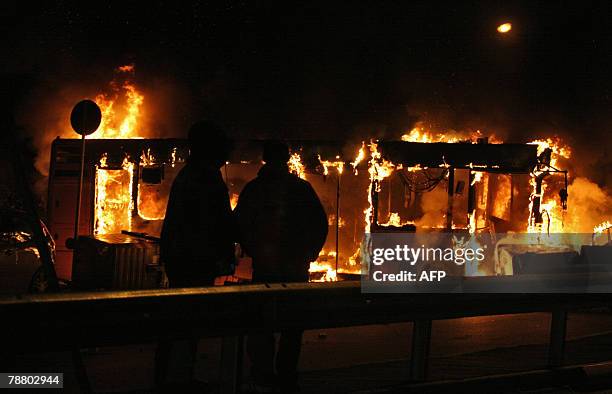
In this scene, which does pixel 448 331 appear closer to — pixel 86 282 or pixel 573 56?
pixel 86 282

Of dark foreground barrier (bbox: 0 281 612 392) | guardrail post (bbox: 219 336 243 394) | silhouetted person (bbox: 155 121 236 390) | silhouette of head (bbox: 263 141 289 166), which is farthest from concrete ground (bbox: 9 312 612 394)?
silhouette of head (bbox: 263 141 289 166)

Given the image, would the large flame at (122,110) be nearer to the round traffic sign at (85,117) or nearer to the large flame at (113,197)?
the large flame at (113,197)

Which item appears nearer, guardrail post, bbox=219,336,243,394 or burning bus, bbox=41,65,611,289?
guardrail post, bbox=219,336,243,394

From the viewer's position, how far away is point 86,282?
8.13 metres

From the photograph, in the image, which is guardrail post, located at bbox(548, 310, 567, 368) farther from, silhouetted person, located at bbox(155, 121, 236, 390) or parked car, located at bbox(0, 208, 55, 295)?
parked car, located at bbox(0, 208, 55, 295)

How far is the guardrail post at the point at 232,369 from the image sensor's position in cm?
445

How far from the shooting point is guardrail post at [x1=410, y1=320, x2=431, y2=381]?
5.39m

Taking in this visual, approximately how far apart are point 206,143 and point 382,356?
353cm

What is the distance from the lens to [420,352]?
5.38 metres

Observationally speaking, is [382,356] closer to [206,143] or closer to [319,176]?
[206,143]

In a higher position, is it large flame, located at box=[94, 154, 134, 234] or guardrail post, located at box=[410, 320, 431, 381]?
large flame, located at box=[94, 154, 134, 234]

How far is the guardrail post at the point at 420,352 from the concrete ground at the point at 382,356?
0.18m

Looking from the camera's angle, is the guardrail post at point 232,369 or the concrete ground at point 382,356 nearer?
the guardrail post at point 232,369

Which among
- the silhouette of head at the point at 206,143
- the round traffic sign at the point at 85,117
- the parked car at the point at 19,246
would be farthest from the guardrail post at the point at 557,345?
the round traffic sign at the point at 85,117
